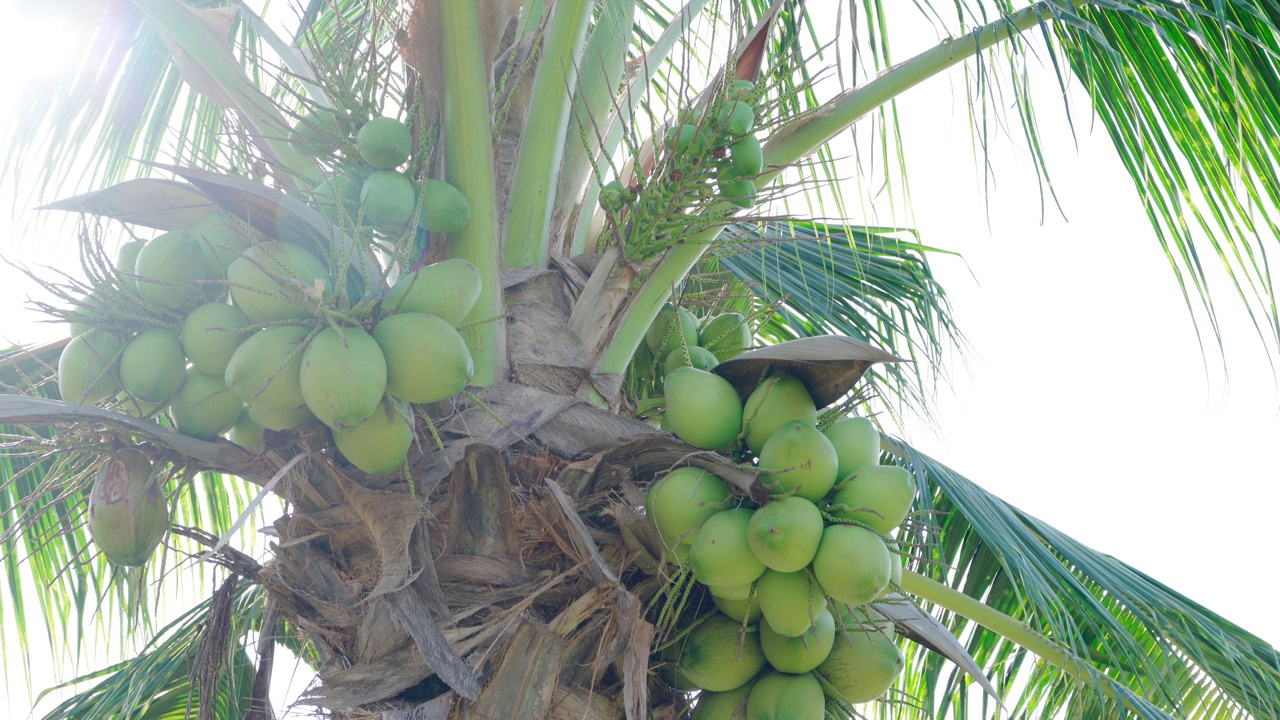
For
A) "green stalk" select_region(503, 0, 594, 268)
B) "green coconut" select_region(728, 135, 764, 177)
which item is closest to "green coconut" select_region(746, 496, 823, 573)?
"green coconut" select_region(728, 135, 764, 177)

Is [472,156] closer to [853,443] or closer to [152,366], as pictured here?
[152,366]

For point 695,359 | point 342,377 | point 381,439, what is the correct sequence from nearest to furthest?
point 342,377 < point 381,439 < point 695,359

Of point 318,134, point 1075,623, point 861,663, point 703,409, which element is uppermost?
point 318,134

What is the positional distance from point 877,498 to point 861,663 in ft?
1.02

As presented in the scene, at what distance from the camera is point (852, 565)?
1274mm

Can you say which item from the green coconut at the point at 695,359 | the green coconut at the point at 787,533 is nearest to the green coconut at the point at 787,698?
the green coconut at the point at 787,533

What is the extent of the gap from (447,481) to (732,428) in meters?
0.43

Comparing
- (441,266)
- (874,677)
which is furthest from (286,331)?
(874,677)

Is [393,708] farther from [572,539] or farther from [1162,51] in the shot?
[1162,51]

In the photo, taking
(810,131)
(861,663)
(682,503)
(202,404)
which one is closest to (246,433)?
(202,404)

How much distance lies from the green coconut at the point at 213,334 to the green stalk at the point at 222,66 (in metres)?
0.43

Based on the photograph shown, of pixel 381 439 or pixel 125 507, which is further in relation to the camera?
pixel 125 507

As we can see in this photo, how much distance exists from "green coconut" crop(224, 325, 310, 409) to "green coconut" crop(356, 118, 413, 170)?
37 cm

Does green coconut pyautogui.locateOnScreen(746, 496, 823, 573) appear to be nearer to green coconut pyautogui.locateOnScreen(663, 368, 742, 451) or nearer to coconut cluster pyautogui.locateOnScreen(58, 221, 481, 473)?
green coconut pyautogui.locateOnScreen(663, 368, 742, 451)
